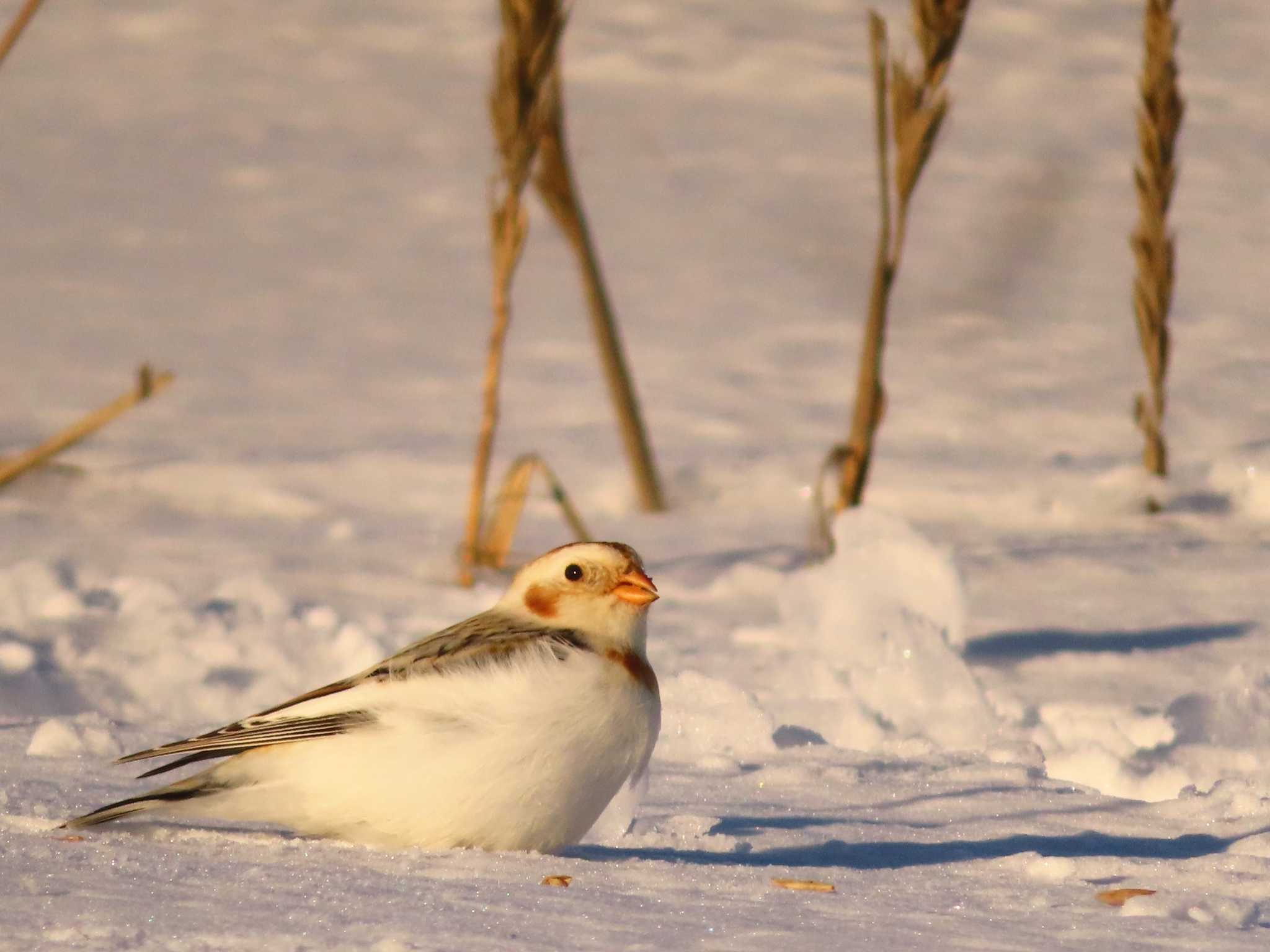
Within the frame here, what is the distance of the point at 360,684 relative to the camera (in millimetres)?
2627

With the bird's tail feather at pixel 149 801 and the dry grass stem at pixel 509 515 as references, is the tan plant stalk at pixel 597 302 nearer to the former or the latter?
the dry grass stem at pixel 509 515

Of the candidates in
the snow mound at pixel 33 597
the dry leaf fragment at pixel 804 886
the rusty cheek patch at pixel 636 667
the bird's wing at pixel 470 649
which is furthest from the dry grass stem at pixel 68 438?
the dry leaf fragment at pixel 804 886

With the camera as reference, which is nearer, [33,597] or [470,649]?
[470,649]

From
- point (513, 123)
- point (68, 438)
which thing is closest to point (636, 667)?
point (68, 438)

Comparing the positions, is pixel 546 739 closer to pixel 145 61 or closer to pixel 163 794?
pixel 163 794

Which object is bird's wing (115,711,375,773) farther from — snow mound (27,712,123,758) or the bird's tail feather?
snow mound (27,712,123,758)

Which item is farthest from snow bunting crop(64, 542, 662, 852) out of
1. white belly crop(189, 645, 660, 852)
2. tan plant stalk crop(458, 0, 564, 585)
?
tan plant stalk crop(458, 0, 564, 585)

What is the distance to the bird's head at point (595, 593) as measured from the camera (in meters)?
2.78

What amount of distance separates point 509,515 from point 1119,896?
9.77 feet

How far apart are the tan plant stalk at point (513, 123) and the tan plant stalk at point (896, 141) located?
36.7 inches

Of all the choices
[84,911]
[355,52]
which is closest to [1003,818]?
[84,911]

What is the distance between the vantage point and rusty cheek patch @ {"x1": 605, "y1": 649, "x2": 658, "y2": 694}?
2660 mm

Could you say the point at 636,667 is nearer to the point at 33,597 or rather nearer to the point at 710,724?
the point at 710,724

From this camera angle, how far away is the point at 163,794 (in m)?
→ 2.49
